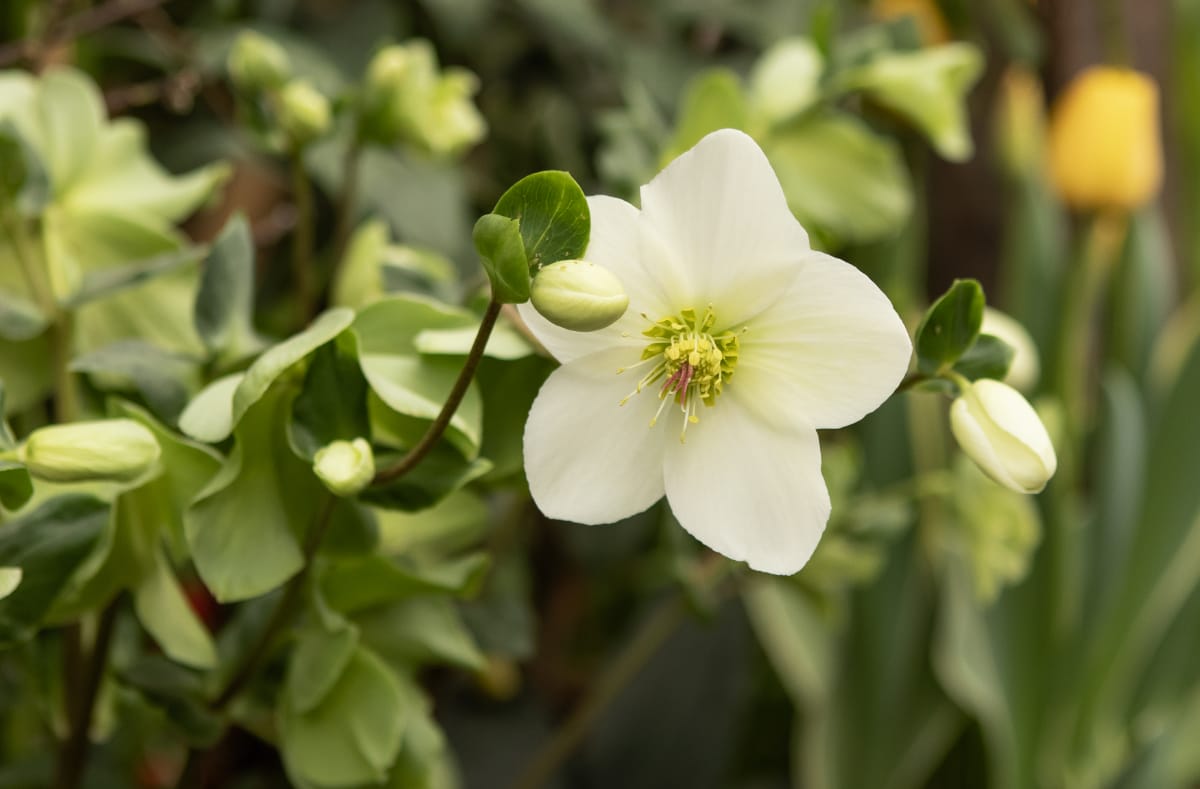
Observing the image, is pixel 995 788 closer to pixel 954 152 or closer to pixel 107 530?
pixel 954 152

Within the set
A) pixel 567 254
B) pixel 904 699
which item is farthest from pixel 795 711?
pixel 567 254

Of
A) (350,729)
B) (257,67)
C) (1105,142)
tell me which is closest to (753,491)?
(350,729)

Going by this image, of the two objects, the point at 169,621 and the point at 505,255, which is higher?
the point at 505,255

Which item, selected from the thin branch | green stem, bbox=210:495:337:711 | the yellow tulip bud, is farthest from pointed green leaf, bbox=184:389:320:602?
the yellow tulip bud

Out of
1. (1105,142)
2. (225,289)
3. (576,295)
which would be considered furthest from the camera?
(1105,142)

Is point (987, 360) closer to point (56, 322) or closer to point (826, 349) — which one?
point (826, 349)

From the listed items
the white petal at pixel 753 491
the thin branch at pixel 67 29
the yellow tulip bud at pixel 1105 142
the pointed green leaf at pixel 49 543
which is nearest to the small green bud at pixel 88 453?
the pointed green leaf at pixel 49 543
